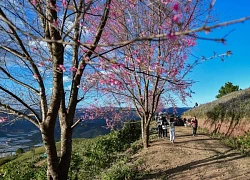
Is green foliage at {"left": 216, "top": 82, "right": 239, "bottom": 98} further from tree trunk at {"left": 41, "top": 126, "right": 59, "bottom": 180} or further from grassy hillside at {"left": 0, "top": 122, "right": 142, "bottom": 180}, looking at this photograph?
tree trunk at {"left": 41, "top": 126, "right": 59, "bottom": 180}

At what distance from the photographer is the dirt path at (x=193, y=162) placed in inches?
331

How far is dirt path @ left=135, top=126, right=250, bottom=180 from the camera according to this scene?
8.40 metres

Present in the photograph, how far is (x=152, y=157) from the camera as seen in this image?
1108cm

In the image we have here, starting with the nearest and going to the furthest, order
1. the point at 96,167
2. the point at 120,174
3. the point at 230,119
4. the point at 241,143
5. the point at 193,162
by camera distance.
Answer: the point at 120,174 → the point at 193,162 → the point at 96,167 → the point at 241,143 → the point at 230,119

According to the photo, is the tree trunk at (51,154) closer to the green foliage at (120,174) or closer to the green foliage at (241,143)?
the green foliage at (120,174)

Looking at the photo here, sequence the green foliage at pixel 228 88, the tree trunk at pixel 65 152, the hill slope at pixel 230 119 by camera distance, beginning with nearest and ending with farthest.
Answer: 1. the tree trunk at pixel 65 152
2. the hill slope at pixel 230 119
3. the green foliage at pixel 228 88

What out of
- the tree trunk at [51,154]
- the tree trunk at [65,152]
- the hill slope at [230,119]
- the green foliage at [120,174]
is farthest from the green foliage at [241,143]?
the tree trunk at [51,154]

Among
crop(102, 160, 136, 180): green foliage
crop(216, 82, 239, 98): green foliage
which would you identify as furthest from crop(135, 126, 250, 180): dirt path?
crop(216, 82, 239, 98): green foliage

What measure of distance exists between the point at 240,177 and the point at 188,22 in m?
5.40

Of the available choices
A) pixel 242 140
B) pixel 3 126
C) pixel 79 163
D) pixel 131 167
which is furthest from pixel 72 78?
pixel 242 140

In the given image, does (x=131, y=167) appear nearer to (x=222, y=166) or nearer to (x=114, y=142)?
(x=222, y=166)

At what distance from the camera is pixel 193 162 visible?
996 centimetres

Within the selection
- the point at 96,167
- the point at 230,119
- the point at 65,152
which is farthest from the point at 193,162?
the point at 230,119

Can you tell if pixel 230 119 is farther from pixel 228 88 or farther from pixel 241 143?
pixel 228 88
